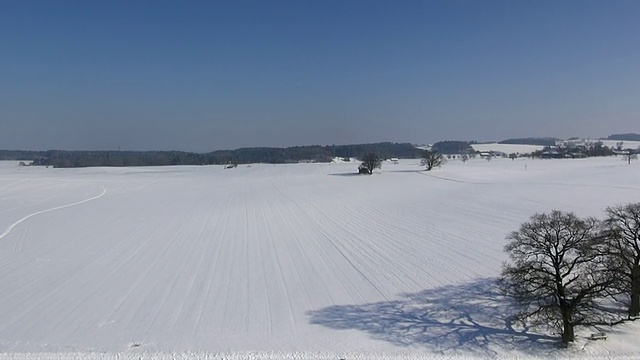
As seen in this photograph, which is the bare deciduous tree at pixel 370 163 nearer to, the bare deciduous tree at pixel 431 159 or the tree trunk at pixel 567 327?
the bare deciduous tree at pixel 431 159

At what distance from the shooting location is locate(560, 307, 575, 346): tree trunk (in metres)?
11.9

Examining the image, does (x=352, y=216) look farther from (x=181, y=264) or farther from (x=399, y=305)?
(x=399, y=305)

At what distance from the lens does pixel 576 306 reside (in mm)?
12164

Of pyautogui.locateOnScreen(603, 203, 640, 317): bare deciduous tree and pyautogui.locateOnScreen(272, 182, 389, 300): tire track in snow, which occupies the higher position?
pyautogui.locateOnScreen(603, 203, 640, 317): bare deciduous tree

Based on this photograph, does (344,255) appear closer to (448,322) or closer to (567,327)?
(448,322)

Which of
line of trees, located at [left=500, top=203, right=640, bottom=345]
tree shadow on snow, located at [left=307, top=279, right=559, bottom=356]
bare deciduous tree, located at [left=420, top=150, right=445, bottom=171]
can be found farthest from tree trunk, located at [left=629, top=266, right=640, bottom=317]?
bare deciduous tree, located at [left=420, top=150, right=445, bottom=171]

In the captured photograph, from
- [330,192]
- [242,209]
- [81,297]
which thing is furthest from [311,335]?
[330,192]

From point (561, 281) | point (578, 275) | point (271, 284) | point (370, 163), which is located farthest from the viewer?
point (370, 163)

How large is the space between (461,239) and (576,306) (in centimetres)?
1332

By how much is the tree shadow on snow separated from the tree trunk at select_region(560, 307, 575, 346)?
0.32 m

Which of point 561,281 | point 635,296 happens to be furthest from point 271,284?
point 635,296

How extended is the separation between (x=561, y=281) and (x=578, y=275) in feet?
2.44

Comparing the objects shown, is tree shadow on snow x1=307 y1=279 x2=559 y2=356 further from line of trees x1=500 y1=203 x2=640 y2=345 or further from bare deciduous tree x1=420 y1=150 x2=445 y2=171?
bare deciduous tree x1=420 y1=150 x2=445 y2=171

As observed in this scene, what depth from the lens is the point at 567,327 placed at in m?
12.0
